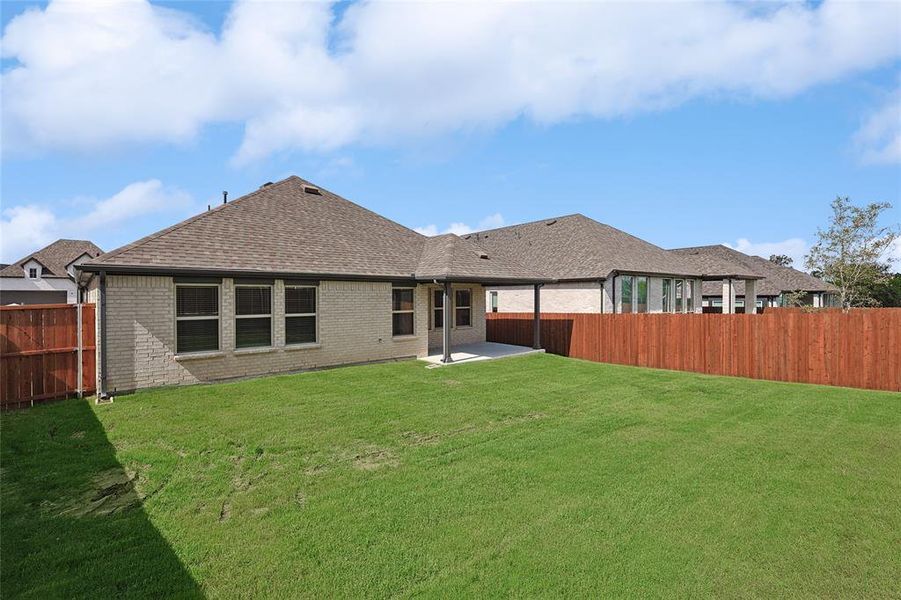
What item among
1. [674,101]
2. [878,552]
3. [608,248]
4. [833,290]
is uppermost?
[674,101]

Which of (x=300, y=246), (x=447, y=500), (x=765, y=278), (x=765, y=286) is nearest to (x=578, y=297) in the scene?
(x=300, y=246)

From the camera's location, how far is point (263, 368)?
1195 centimetres

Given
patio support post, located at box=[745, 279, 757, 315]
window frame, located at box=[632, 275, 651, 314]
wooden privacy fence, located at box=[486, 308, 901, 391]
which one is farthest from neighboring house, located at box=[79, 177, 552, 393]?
patio support post, located at box=[745, 279, 757, 315]

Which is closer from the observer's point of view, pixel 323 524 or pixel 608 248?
pixel 323 524

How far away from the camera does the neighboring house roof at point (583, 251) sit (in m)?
21.7

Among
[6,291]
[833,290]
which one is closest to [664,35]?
[833,290]

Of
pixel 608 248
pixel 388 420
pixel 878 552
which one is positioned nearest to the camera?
pixel 878 552

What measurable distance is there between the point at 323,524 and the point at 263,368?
28.5 ft

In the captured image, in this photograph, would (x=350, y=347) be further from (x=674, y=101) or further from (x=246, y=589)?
(x=674, y=101)

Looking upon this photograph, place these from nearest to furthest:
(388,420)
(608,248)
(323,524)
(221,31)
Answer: (323,524)
(388,420)
(221,31)
(608,248)

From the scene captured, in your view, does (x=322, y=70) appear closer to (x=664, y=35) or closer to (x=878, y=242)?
(x=664, y=35)

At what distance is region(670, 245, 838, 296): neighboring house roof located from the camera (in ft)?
107

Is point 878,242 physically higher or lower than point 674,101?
lower

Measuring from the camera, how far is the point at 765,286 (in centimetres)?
3369
